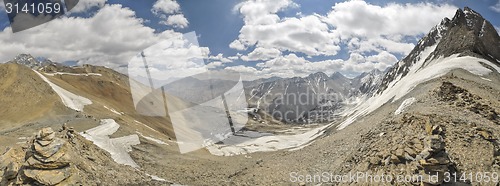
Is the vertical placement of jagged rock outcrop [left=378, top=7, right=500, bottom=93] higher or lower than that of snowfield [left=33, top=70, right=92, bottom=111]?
higher

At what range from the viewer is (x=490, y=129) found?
25625 mm

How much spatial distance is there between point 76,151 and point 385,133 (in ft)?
79.9

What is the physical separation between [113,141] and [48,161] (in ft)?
63.4

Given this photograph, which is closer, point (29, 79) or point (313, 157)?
point (313, 157)

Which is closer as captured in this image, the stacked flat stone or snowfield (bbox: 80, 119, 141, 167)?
the stacked flat stone

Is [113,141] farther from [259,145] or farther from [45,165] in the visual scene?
[259,145]

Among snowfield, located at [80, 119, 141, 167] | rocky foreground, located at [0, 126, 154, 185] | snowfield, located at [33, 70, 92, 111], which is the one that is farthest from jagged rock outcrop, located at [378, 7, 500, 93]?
snowfield, located at [33, 70, 92, 111]

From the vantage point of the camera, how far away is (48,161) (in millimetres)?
22062

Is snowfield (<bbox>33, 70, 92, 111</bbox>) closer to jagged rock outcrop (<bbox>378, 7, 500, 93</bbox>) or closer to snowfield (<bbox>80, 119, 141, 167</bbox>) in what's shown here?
snowfield (<bbox>80, 119, 141, 167</bbox>)

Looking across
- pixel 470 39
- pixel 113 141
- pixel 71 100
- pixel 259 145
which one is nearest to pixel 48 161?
pixel 113 141

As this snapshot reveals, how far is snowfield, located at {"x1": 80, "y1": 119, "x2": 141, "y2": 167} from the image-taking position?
3520 centimetres

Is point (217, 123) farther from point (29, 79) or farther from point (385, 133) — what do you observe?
point (385, 133)

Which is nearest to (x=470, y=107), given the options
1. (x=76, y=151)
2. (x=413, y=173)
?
(x=413, y=173)

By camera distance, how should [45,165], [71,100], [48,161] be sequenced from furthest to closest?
[71,100] < [48,161] < [45,165]
